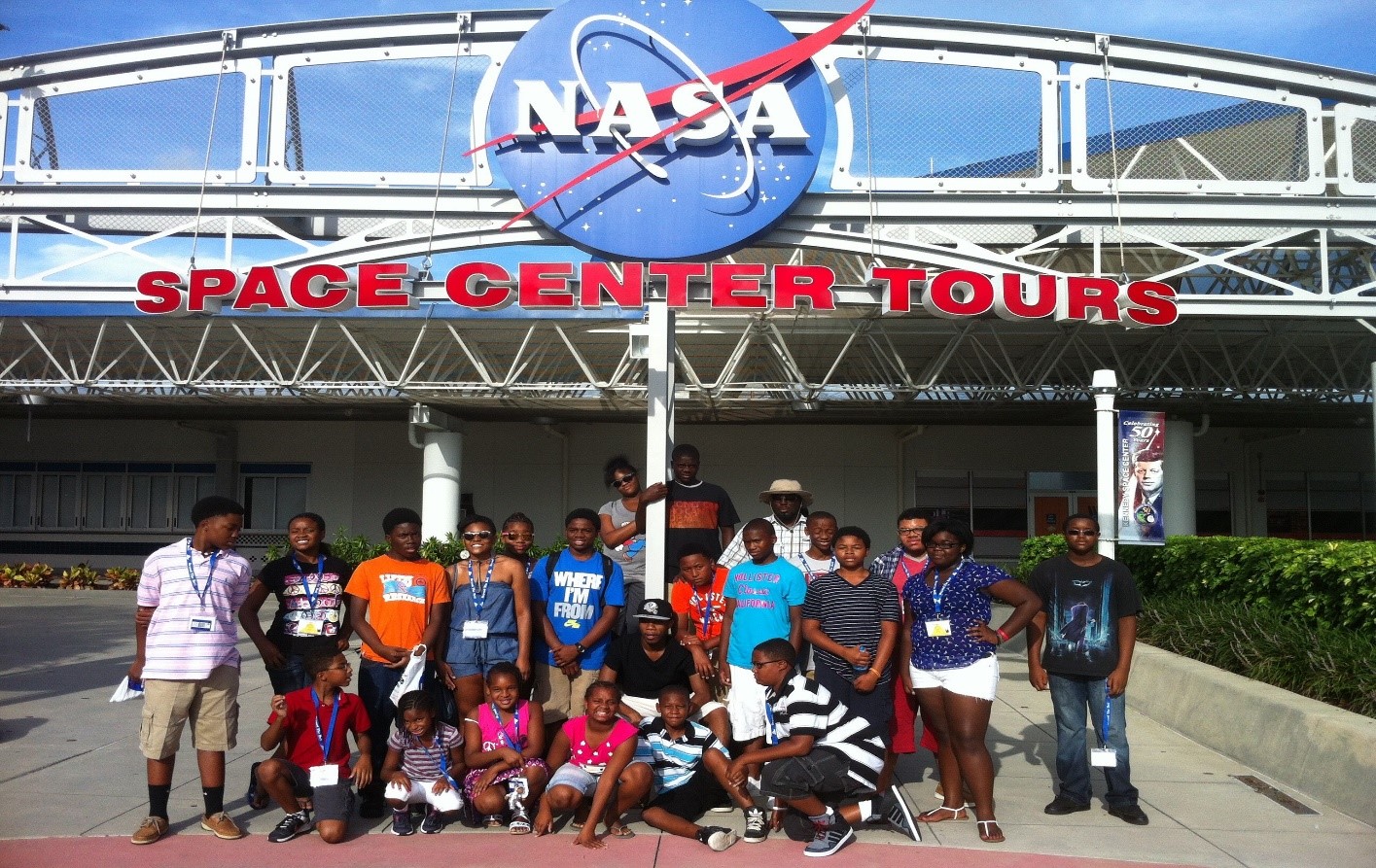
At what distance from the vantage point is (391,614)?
639cm

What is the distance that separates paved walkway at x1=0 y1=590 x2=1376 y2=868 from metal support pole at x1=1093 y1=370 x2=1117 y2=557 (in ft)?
4.99

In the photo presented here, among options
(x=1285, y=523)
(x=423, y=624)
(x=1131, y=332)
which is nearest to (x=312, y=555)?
(x=423, y=624)

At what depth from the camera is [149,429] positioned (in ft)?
90.0

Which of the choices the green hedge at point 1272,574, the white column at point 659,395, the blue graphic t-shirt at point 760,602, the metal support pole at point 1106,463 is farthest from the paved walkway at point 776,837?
the white column at point 659,395

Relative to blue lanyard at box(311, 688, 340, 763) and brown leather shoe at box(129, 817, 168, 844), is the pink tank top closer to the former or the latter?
blue lanyard at box(311, 688, 340, 763)

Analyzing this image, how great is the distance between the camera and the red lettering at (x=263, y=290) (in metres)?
11.9

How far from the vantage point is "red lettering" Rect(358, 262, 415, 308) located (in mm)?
11625

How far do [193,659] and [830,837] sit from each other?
11.0 ft

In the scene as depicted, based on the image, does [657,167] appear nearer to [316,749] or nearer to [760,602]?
[760,602]

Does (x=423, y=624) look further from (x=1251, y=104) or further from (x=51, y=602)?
(x=51, y=602)

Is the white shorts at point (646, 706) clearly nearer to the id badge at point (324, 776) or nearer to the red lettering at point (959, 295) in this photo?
the id badge at point (324, 776)

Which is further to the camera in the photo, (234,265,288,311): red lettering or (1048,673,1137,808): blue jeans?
(234,265,288,311): red lettering

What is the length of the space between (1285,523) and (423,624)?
25550 millimetres

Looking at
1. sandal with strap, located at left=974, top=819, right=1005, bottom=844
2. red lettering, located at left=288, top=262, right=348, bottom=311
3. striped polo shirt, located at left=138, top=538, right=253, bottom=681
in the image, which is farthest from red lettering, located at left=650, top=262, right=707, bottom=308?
sandal with strap, located at left=974, top=819, right=1005, bottom=844
